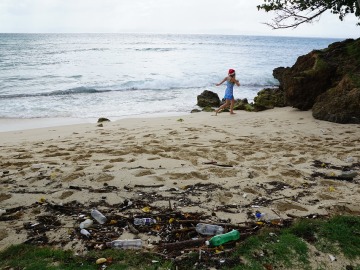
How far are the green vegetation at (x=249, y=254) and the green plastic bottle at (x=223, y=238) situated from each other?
92 mm

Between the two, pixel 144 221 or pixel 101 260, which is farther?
pixel 144 221

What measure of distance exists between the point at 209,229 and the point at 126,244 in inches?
33.2

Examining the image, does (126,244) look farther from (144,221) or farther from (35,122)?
(35,122)

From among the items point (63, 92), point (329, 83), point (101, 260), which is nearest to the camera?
point (101, 260)

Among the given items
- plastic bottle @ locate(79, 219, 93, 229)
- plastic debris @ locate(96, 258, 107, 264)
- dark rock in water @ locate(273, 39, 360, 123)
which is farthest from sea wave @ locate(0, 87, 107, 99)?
plastic debris @ locate(96, 258, 107, 264)

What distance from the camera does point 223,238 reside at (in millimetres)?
2730

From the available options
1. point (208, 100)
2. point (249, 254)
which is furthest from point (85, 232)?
point (208, 100)

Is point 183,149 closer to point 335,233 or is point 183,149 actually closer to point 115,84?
point 335,233

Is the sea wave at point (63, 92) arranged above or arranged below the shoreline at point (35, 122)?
above

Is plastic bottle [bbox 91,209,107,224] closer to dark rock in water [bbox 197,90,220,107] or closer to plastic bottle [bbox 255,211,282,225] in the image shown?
plastic bottle [bbox 255,211,282,225]

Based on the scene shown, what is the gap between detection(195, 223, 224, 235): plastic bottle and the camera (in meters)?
2.89

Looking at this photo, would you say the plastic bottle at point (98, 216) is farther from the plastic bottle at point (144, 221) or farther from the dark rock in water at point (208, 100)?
the dark rock in water at point (208, 100)

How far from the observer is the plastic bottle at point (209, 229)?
2889 mm

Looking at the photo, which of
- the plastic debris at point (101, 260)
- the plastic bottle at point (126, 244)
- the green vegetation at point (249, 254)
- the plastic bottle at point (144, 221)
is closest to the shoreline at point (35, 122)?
the plastic bottle at point (144, 221)
